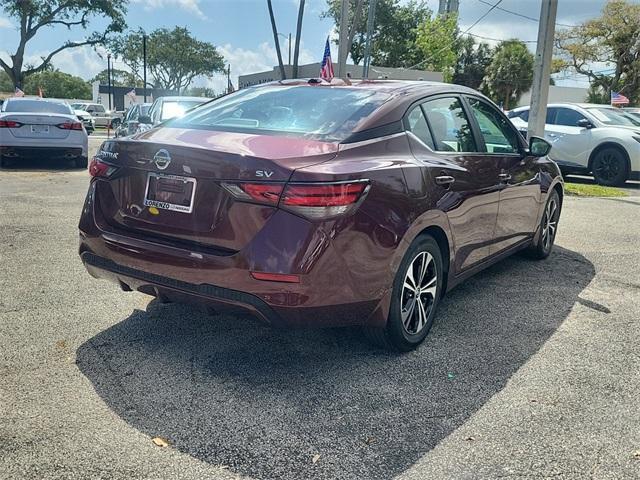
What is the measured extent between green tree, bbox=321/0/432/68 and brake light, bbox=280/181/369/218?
42343 millimetres

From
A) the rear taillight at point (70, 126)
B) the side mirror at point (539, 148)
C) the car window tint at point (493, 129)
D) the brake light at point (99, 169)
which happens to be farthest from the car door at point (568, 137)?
the brake light at point (99, 169)

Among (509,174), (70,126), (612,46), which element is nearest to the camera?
(509,174)

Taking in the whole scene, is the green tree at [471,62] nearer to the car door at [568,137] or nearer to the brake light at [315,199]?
the car door at [568,137]

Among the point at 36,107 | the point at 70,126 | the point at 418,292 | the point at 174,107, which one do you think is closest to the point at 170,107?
the point at 174,107

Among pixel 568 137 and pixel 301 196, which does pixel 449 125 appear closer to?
pixel 301 196

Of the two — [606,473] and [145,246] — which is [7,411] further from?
[606,473]

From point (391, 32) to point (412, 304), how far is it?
145 ft

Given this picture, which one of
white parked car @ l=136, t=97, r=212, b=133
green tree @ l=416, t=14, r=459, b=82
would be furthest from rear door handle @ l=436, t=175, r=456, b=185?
green tree @ l=416, t=14, r=459, b=82

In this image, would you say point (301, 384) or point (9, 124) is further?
point (9, 124)

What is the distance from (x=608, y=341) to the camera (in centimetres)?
391

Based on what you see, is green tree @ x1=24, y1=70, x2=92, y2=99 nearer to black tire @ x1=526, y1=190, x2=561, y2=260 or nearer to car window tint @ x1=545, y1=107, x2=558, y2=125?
car window tint @ x1=545, y1=107, x2=558, y2=125

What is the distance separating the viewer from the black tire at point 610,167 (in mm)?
12109

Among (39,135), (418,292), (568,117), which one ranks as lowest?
(418,292)

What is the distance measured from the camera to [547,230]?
5.86 m
